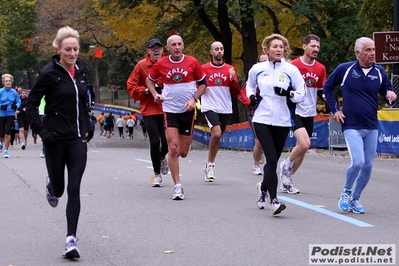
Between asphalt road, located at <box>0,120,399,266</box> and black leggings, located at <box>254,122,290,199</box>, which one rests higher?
black leggings, located at <box>254,122,290,199</box>

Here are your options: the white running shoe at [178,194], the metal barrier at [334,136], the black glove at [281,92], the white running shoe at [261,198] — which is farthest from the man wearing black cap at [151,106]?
the metal barrier at [334,136]

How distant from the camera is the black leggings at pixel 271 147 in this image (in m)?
8.70

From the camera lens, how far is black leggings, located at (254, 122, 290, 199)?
8.70 meters

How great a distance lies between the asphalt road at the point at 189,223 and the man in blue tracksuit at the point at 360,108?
46 cm

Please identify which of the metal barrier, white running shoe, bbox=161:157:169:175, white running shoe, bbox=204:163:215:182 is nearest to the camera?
white running shoe, bbox=161:157:169:175

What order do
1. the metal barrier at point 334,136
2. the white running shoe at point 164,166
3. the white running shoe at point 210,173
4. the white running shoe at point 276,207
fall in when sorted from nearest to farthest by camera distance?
1. the white running shoe at point 276,207
2. the white running shoe at point 164,166
3. the white running shoe at point 210,173
4. the metal barrier at point 334,136

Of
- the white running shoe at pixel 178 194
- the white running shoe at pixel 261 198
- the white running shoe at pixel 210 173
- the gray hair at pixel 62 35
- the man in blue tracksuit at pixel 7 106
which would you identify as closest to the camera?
the gray hair at pixel 62 35

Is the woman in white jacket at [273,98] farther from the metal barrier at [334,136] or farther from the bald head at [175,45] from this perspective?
the metal barrier at [334,136]

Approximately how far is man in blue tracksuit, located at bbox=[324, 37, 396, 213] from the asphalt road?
1.52 ft

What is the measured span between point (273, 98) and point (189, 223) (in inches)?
64.0

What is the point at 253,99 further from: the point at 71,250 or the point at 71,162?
the point at 71,250

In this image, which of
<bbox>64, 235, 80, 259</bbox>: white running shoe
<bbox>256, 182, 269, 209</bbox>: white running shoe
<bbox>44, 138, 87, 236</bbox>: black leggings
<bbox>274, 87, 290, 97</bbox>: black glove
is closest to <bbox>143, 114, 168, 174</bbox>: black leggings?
<bbox>256, 182, 269, 209</bbox>: white running shoe

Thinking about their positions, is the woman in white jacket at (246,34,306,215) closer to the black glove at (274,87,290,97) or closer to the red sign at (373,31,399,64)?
the black glove at (274,87,290,97)

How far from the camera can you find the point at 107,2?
34781 mm
